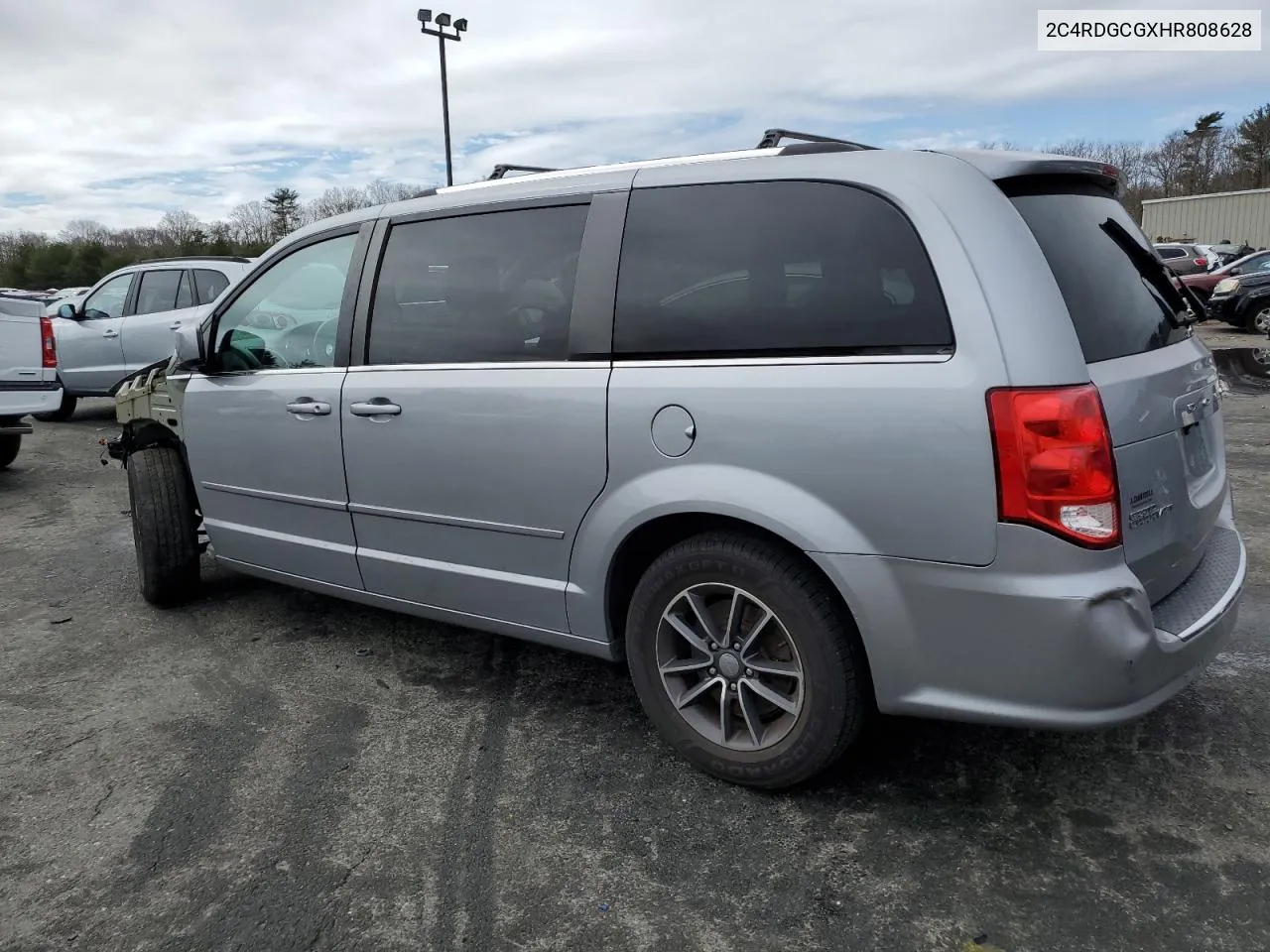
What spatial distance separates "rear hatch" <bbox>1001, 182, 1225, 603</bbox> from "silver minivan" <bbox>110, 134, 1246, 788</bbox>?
0.05 feet

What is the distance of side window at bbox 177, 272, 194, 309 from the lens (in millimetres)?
10484

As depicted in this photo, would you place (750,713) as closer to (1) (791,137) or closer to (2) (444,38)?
(1) (791,137)

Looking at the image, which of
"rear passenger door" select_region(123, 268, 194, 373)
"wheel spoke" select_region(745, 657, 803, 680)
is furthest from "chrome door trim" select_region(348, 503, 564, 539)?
"rear passenger door" select_region(123, 268, 194, 373)

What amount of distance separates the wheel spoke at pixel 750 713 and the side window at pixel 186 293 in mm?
9492

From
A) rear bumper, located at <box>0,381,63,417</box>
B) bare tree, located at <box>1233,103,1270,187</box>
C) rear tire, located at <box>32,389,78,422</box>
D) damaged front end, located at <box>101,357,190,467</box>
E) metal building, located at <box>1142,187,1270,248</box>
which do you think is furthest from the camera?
bare tree, located at <box>1233,103,1270,187</box>

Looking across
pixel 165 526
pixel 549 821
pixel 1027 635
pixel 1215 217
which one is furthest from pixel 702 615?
pixel 1215 217

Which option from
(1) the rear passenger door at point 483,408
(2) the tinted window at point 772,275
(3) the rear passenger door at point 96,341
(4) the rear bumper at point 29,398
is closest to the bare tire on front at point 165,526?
(1) the rear passenger door at point 483,408

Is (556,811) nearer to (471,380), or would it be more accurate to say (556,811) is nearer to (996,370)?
(471,380)

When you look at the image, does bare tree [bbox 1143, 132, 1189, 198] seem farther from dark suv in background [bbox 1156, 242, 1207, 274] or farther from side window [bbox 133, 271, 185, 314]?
side window [bbox 133, 271, 185, 314]

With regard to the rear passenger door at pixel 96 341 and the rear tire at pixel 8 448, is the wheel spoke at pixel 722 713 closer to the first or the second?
the rear tire at pixel 8 448

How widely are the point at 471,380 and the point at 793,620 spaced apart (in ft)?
4.36

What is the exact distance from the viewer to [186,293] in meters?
10.5

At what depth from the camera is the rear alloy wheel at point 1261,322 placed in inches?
589

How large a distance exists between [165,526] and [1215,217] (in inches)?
1775
